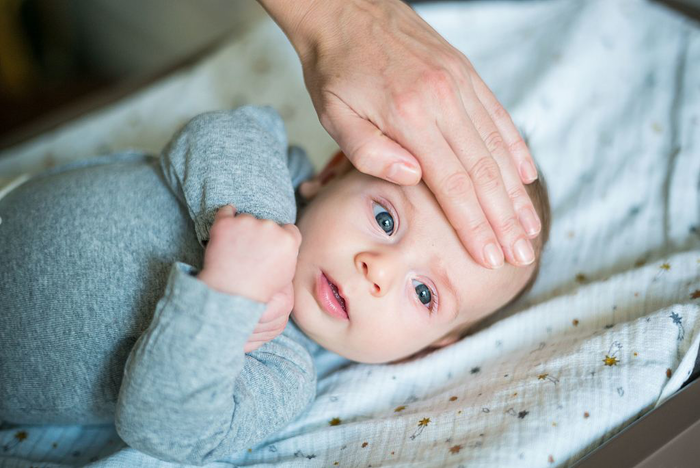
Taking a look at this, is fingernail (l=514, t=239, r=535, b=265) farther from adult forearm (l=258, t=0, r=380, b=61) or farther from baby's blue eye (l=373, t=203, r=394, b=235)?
adult forearm (l=258, t=0, r=380, b=61)

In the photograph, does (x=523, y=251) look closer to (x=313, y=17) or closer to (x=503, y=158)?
(x=503, y=158)

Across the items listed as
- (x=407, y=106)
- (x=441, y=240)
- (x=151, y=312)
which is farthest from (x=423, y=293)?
(x=151, y=312)

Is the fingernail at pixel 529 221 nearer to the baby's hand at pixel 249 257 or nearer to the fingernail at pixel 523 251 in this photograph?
the fingernail at pixel 523 251

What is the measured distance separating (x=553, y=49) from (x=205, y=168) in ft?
3.72

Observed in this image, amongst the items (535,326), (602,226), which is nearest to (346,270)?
(535,326)

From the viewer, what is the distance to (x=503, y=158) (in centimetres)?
96

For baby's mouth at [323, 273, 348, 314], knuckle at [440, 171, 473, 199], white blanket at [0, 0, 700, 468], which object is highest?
knuckle at [440, 171, 473, 199]

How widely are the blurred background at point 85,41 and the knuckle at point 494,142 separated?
199cm

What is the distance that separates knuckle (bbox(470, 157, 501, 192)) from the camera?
910 mm

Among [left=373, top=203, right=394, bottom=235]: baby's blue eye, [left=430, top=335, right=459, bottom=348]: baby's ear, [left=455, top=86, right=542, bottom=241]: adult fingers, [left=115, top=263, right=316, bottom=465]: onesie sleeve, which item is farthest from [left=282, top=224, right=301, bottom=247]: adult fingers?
[left=430, top=335, right=459, bottom=348]: baby's ear

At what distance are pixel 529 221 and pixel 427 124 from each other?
23 centimetres

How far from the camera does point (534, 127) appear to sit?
1.55m

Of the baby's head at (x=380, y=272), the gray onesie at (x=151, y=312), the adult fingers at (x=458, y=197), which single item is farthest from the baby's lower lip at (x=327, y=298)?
the adult fingers at (x=458, y=197)

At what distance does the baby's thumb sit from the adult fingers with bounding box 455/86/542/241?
139 mm
